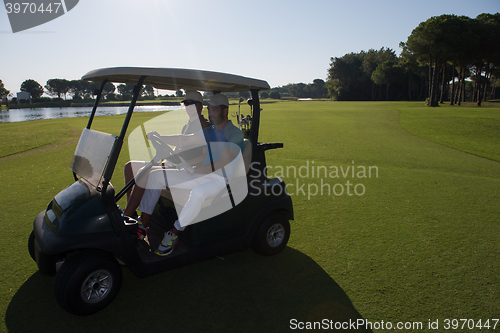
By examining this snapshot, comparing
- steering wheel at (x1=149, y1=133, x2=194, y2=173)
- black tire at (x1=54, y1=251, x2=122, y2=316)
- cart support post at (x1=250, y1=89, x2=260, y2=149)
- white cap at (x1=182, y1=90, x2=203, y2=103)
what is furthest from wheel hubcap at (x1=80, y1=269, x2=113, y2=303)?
white cap at (x1=182, y1=90, x2=203, y2=103)

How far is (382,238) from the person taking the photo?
12.1 ft

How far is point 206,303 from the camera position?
2.57 m

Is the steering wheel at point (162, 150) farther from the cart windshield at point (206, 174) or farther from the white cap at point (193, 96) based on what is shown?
the white cap at point (193, 96)

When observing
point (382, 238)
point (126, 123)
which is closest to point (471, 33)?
point (382, 238)

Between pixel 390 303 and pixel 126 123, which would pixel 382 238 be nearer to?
pixel 390 303

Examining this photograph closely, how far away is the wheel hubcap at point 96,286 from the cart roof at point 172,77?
1.65m

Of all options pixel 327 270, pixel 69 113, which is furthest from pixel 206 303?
pixel 69 113

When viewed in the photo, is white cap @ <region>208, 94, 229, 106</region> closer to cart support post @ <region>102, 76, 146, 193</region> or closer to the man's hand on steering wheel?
the man's hand on steering wheel

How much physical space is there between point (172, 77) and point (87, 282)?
183cm

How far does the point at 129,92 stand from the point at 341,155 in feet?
23.7

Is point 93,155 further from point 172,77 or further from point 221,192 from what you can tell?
point 221,192

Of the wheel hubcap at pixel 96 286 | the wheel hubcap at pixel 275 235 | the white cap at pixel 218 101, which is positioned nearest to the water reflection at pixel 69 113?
the white cap at pixel 218 101

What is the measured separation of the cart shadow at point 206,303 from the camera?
232 centimetres

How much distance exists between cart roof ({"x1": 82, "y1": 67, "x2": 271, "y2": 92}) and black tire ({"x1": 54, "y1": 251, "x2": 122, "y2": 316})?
1506 millimetres
